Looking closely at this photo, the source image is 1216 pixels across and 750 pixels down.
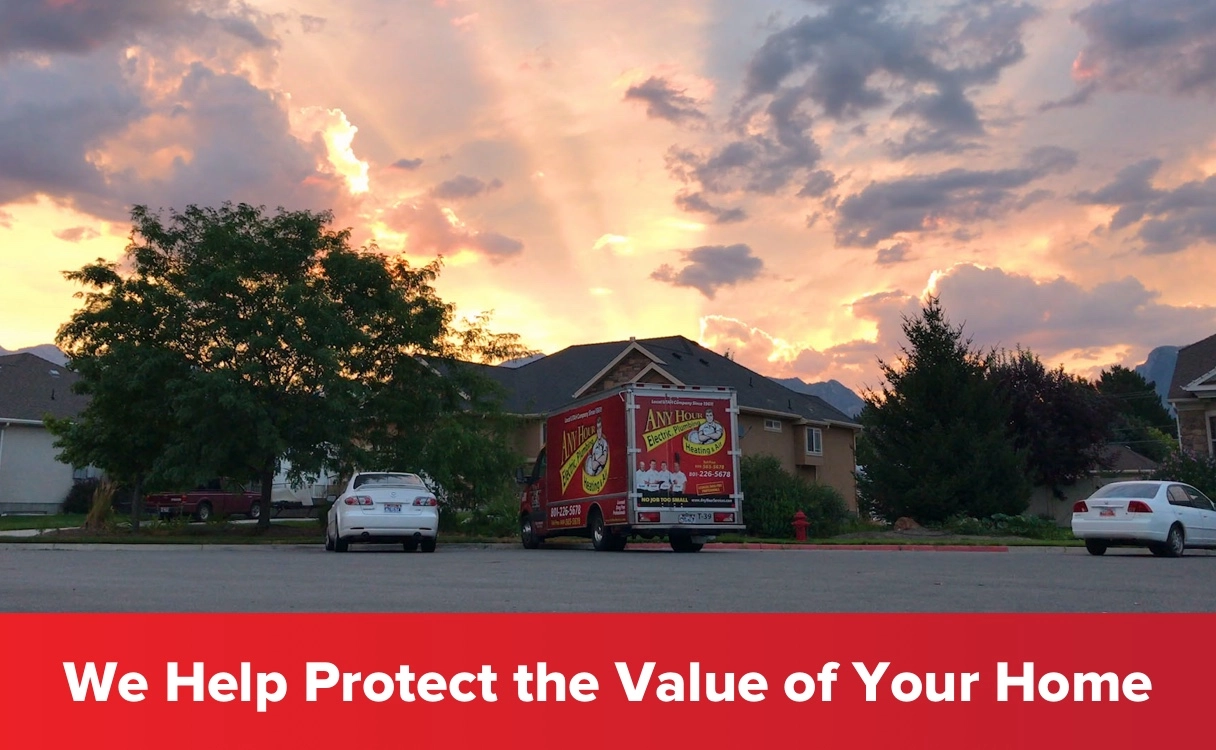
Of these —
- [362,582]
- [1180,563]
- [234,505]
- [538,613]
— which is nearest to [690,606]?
[538,613]

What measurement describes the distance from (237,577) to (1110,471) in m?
35.2

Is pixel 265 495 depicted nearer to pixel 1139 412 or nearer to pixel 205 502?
pixel 205 502

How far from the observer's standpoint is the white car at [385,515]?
22016 millimetres

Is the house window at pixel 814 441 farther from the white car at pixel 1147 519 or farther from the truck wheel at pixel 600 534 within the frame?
the truck wheel at pixel 600 534

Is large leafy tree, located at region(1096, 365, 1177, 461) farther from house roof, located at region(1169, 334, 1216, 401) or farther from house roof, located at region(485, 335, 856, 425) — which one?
house roof, located at region(1169, 334, 1216, 401)

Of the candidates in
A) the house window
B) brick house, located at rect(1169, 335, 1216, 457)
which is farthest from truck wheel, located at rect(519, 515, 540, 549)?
the house window

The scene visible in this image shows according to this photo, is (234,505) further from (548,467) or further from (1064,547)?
(1064,547)

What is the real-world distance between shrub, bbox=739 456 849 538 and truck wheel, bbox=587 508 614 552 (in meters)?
7.21

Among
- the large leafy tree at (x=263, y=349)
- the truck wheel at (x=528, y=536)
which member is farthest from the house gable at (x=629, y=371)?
the truck wheel at (x=528, y=536)

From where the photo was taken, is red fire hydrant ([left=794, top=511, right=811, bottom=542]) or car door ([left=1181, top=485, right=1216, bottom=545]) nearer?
car door ([left=1181, top=485, right=1216, bottom=545])

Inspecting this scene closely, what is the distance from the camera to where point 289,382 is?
2875 cm

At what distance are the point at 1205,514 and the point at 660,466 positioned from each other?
1074 cm

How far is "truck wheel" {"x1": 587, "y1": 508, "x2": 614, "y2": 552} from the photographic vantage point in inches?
898

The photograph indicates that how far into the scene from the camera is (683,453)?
22297 mm
